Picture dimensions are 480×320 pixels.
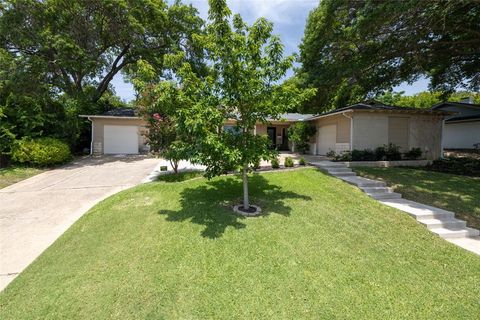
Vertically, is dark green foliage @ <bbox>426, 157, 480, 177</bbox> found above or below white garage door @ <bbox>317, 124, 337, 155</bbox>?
below

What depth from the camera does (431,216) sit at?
6.09m

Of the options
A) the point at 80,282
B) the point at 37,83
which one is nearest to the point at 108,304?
the point at 80,282

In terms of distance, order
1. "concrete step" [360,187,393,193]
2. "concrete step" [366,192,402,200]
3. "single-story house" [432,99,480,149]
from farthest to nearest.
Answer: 1. "single-story house" [432,99,480,149]
2. "concrete step" [360,187,393,193]
3. "concrete step" [366,192,402,200]

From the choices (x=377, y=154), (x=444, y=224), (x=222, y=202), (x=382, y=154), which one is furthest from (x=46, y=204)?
(x=382, y=154)

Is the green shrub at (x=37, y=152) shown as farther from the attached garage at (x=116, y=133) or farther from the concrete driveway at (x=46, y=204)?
the attached garage at (x=116, y=133)

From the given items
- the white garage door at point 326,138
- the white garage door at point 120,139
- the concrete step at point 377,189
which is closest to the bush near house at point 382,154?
the white garage door at point 326,138

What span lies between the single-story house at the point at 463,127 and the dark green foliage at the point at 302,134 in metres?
11.5

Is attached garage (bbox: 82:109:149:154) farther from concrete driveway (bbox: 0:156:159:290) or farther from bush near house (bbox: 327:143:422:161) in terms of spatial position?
bush near house (bbox: 327:143:422:161)

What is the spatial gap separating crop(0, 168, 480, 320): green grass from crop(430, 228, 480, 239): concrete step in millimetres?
354

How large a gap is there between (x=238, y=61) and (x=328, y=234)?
417 centimetres

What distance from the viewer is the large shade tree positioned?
15.4 m

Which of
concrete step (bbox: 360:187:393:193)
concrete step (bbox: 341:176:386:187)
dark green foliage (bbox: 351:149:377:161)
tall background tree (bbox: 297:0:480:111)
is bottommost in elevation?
concrete step (bbox: 360:187:393:193)

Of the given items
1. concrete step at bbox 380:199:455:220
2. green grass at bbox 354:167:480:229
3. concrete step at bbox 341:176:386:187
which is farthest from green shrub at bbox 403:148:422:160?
concrete step at bbox 380:199:455:220

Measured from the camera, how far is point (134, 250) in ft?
14.6
